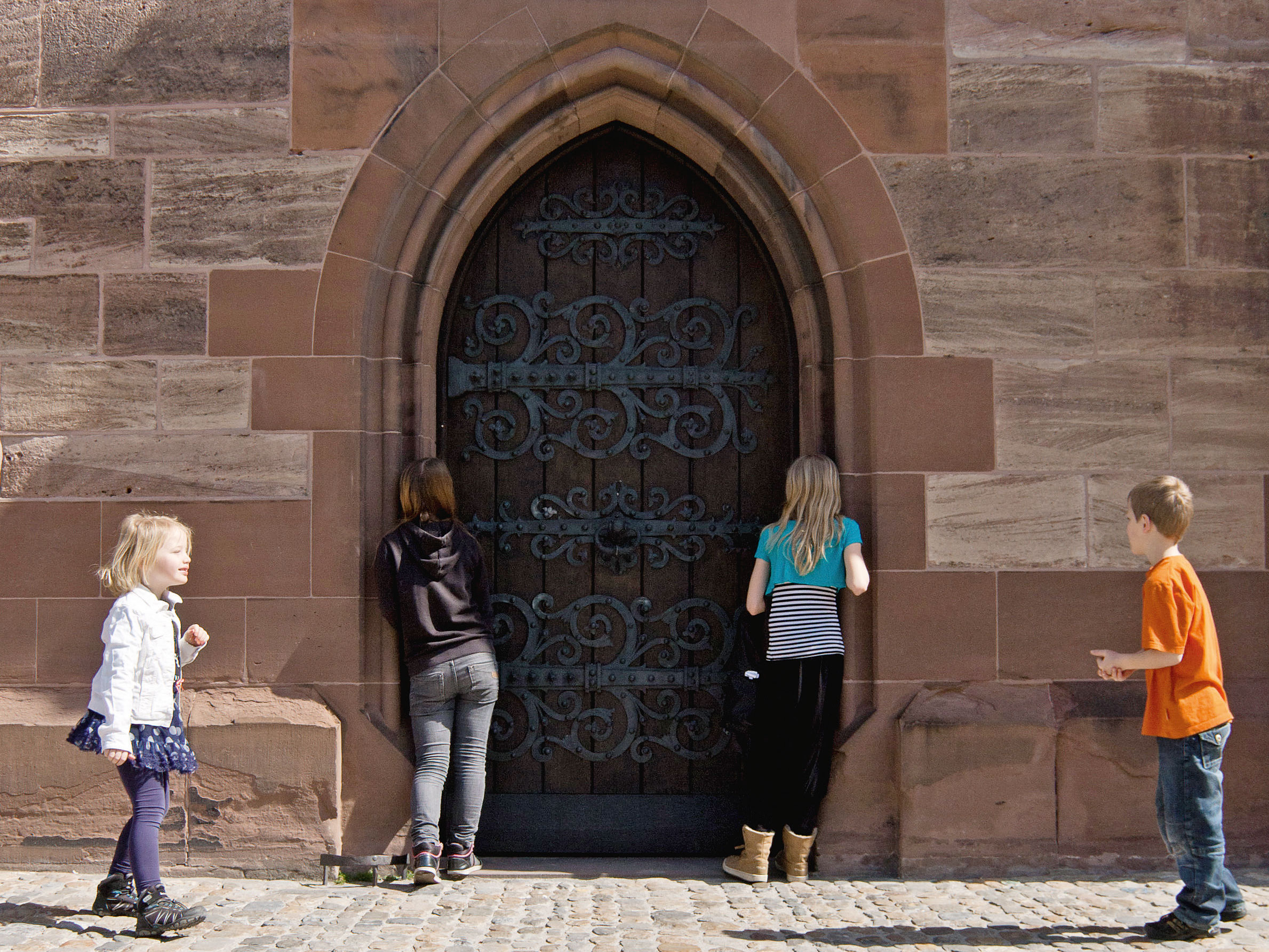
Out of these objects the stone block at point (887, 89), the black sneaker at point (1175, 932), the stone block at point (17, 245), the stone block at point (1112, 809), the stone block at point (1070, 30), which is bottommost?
the black sneaker at point (1175, 932)

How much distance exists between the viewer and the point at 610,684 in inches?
180

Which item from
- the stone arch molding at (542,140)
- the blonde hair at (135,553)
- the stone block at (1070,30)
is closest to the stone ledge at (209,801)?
the blonde hair at (135,553)

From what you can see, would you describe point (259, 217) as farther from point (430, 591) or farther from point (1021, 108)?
point (1021, 108)

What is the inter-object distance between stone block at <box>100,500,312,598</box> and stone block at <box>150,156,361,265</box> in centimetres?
95

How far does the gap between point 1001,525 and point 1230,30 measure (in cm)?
209

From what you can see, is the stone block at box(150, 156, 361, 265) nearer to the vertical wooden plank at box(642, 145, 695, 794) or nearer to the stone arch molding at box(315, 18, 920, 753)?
the stone arch molding at box(315, 18, 920, 753)

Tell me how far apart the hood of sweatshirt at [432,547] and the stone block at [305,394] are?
479mm

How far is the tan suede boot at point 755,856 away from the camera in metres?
4.04

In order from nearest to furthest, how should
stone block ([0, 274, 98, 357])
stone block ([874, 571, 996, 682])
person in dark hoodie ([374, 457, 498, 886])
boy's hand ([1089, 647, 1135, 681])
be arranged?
boy's hand ([1089, 647, 1135, 681]) < person in dark hoodie ([374, 457, 498, 886]) < stone block ([874, 571, 996, 682]) < stone block ([0, 274, 98, 357])

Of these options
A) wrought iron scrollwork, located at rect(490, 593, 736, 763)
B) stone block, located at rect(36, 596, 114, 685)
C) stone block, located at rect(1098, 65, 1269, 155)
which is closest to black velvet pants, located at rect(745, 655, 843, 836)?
wrought iron scrollwork, located at rect(490, 593, 736, 763)

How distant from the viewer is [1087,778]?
4.13 metres

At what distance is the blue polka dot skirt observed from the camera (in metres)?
3.43

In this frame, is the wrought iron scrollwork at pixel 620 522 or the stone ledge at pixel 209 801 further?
the wrought iron scrollwork at pixel 620 522

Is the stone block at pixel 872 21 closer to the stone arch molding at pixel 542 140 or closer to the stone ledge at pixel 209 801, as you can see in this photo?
the stone arch molding at pixel 542 140
